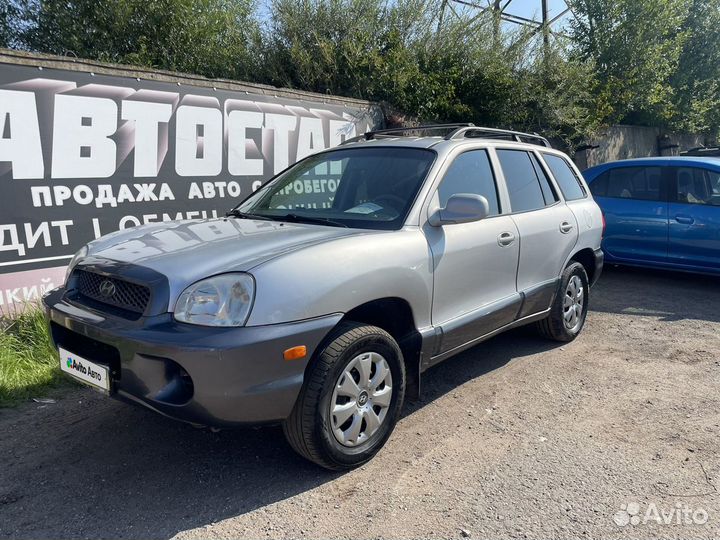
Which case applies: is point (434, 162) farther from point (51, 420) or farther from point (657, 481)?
point (51, 420)

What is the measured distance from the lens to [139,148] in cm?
571

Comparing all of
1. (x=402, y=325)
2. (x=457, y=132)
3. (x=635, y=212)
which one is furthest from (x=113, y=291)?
(x=635, y=212)

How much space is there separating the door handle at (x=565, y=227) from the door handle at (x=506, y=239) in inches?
35.7

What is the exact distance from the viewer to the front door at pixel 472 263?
362 cm

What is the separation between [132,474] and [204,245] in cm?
126

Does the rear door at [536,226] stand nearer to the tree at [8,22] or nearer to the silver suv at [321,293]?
the silver suv at [321,293]

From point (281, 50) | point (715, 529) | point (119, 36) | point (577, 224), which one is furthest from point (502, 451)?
point (119, 36)

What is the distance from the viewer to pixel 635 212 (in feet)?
25.0

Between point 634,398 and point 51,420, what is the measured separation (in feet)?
12.8

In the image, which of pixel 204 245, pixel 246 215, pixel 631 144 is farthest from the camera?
pixel 631 144

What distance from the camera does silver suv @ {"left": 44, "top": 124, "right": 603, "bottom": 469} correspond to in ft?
8.77

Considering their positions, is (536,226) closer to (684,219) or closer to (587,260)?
(587,260)

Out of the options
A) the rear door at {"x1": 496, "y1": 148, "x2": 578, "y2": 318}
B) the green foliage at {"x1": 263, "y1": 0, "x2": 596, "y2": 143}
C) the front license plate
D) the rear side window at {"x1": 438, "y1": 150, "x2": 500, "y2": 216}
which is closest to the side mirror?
the rear side window at {"x1": 438, "y1": 150, "x2": 500, "y2": 216}

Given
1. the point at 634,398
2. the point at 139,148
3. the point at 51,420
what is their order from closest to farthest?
the point at 51,420
the point at 634,398
the point at 139,148
